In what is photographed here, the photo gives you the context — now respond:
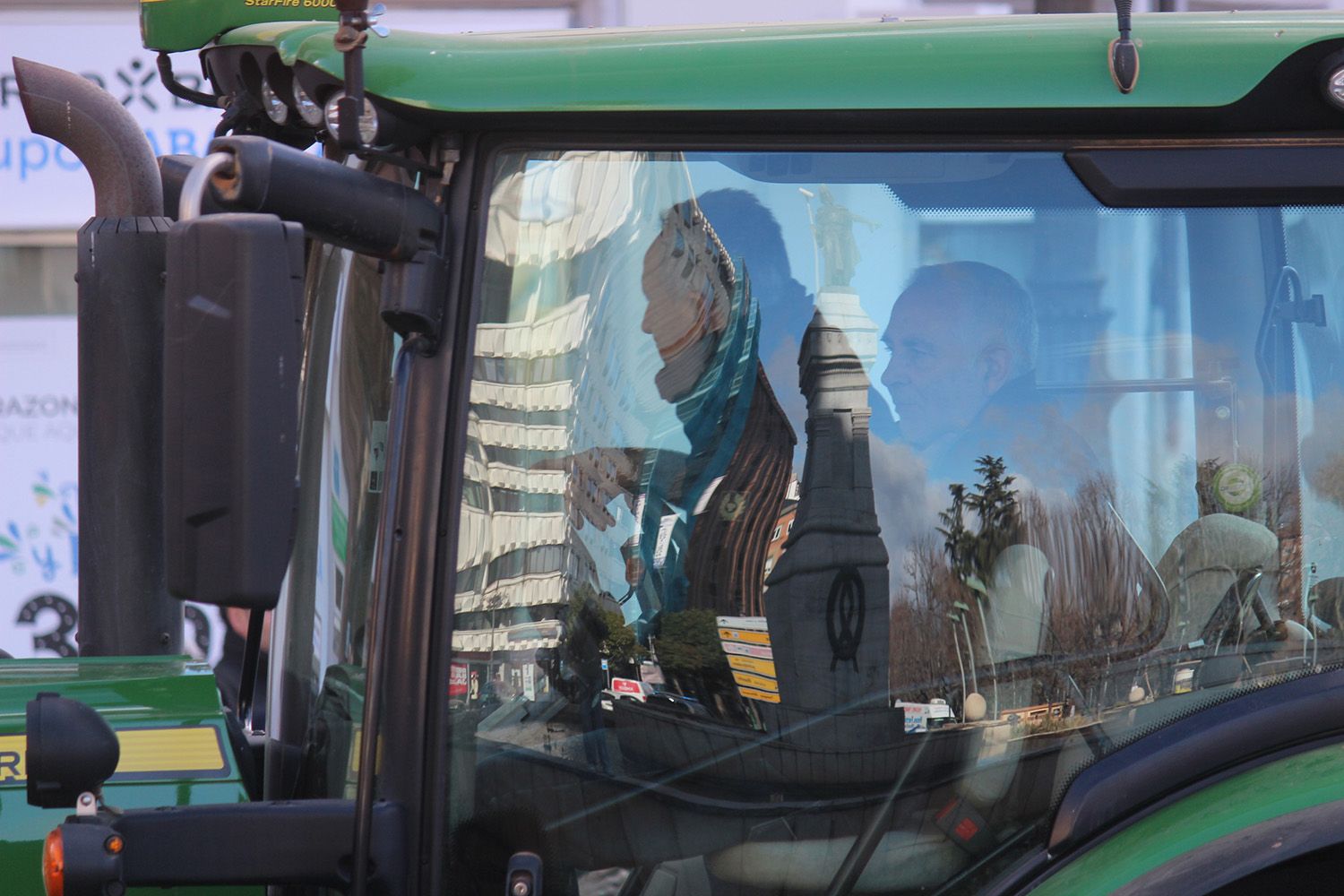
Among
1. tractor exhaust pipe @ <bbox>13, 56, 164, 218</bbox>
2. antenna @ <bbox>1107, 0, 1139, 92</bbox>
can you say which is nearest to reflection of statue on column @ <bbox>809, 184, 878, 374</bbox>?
antenna @ <bbox>1107, 0, 1139, 92</bbox>

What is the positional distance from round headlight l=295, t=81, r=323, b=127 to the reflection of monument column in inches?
28.2

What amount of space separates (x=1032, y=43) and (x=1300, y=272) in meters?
0.45

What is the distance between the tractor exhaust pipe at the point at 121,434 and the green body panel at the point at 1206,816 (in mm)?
1654

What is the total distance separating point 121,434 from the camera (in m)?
2.38

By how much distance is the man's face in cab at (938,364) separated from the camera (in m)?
1.67

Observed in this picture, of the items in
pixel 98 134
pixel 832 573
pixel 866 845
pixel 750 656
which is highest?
pixel 98 134

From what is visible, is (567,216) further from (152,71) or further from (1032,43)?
(152,71)

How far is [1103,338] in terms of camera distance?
1675 mm

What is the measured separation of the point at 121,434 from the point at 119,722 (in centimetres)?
65

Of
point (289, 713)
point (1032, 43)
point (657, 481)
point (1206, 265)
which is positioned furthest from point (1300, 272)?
point (289, 713)

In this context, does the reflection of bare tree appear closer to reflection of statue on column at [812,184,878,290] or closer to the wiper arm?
Result: the wiper arm

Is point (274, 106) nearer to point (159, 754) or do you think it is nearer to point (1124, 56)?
point (159, 754)


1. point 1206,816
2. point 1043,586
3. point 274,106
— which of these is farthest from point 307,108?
point 1206,816

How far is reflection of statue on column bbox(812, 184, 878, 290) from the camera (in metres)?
1.68
